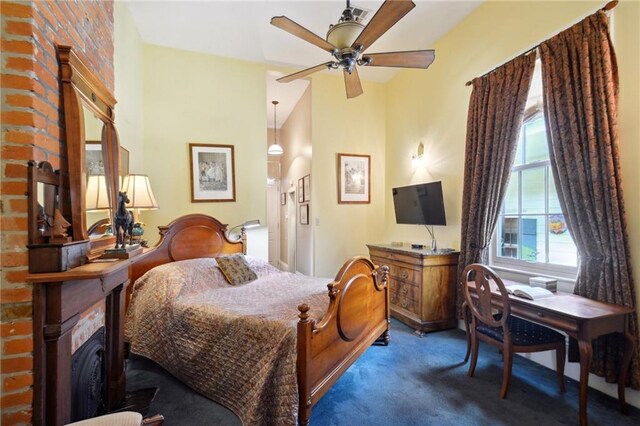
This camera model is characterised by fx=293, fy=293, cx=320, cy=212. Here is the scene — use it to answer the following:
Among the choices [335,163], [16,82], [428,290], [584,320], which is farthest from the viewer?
[335,163]

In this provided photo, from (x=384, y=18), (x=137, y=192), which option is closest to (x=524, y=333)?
(x=384, y=18)

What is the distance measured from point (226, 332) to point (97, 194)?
1.18 m

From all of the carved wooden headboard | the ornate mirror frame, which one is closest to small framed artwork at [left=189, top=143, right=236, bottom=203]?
the carved wooden headboard

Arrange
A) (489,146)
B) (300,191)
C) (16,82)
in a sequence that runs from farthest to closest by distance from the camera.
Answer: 1. (300,191)
2. (489,146)
3. (16,82)

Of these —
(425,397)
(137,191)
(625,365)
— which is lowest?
(425,397)

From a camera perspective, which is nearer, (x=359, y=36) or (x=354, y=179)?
(x=359, y=36)

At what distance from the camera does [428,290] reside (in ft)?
10.9

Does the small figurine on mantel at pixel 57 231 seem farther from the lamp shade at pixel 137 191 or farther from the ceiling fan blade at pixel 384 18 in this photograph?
the ceiling fan blade at pixel 384 18

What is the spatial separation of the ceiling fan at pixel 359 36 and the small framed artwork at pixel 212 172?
2004 mm

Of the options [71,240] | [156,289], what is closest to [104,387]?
[156,289]

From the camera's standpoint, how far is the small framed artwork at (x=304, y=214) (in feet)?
16.4

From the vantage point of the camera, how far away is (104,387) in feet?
6.24

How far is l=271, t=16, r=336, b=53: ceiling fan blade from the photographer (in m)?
2.01

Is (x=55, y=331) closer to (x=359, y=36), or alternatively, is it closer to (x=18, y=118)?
(x=18, y=118)
